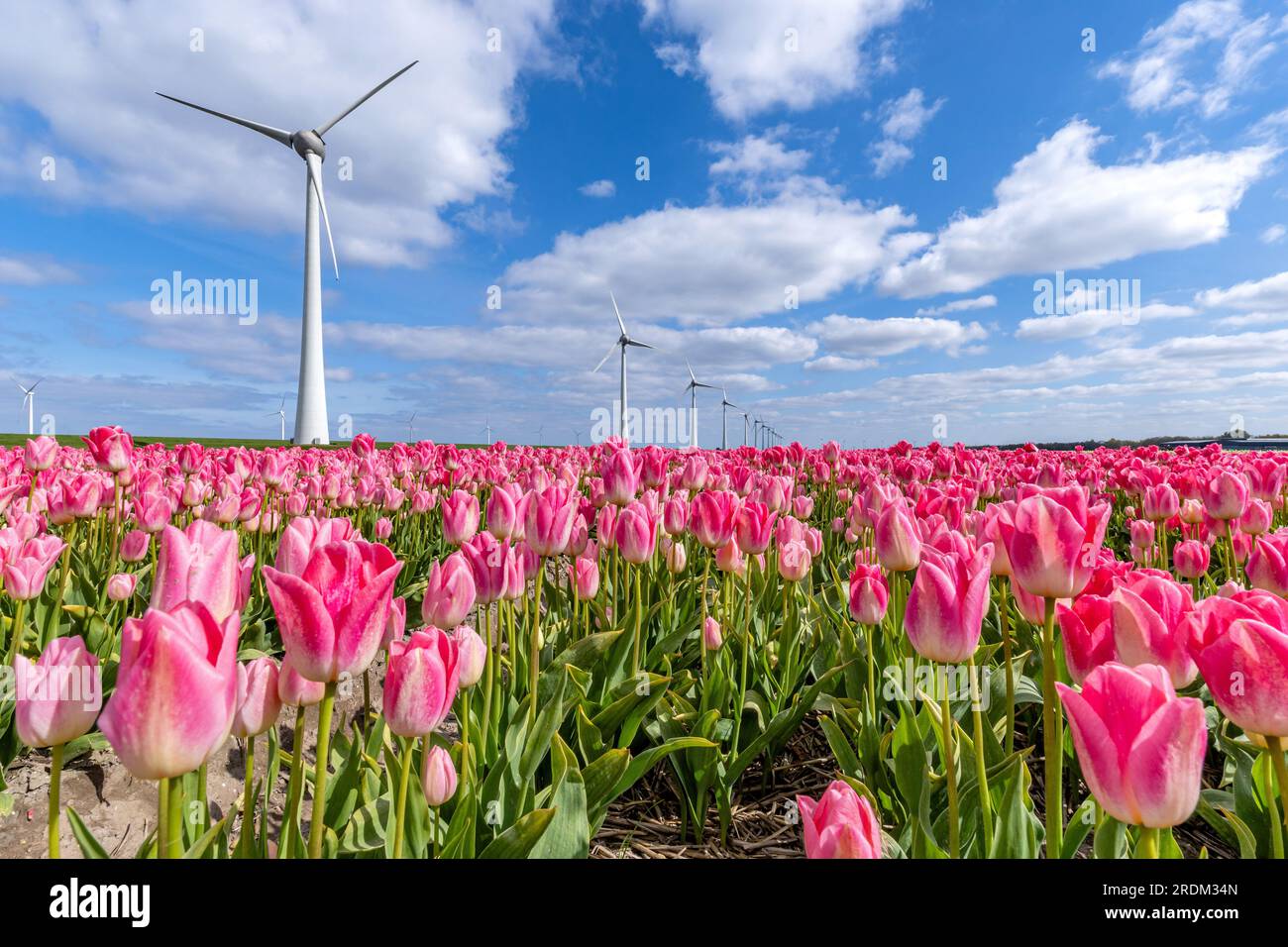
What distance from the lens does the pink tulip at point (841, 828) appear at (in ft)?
3.64

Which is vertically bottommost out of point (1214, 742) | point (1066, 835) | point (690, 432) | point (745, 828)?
point (745, 828)

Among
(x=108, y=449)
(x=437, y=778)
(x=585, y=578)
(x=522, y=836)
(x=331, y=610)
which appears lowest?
(x=522, y=836)

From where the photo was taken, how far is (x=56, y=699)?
130cm

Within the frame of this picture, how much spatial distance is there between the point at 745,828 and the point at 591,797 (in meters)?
0.86

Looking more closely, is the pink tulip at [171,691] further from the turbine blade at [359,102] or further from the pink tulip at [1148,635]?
the turbine blade at [359,102]

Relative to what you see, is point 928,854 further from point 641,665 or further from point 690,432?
point 690,432

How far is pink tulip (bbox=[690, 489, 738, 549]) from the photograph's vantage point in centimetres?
329

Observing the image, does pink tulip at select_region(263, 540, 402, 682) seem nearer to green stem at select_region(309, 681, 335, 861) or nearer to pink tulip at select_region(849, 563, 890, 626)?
green stem at select_region(309, 681, 335, 861)

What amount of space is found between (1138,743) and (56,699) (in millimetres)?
1941

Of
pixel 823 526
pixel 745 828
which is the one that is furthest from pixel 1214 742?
pixel 823 526

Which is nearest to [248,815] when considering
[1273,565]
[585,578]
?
[585,578]

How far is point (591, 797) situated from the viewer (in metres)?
2.29

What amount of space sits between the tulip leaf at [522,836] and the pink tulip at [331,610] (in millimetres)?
712

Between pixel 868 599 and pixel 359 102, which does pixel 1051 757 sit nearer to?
pixel 868 599
